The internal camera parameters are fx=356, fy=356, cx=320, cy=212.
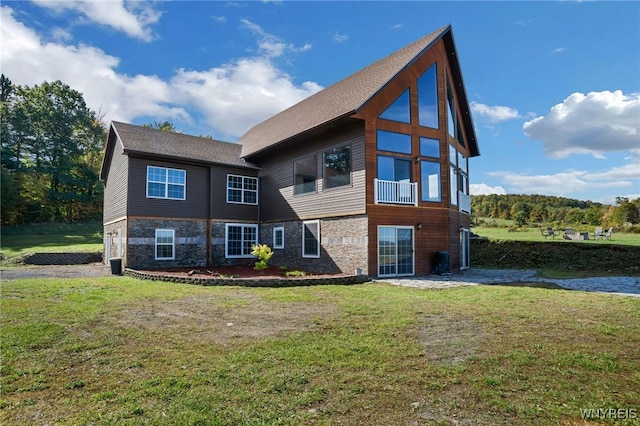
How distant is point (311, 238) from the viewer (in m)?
15.2

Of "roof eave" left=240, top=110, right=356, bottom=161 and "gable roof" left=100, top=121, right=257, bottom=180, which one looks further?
"gable roof" left=100, top=121, right=257, bottom=180

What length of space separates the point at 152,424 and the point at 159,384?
2.69 ft

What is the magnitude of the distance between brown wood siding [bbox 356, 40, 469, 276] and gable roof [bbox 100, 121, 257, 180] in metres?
7.94

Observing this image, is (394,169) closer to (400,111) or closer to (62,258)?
(400,111)

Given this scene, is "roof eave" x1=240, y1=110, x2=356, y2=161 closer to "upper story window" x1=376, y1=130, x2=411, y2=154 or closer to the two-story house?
the two-story house

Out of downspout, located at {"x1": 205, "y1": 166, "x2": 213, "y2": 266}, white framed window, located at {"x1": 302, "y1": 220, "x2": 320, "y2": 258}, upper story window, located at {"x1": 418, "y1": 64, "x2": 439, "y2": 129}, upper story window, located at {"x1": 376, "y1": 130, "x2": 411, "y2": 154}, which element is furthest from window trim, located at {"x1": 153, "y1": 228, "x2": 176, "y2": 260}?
upper story window, located at {"x1": 418, "y1": 64, "x2": 439, "y2": 129}

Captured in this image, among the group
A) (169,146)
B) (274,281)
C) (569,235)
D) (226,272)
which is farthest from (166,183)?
(569,235)

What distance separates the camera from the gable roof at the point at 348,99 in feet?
44.9

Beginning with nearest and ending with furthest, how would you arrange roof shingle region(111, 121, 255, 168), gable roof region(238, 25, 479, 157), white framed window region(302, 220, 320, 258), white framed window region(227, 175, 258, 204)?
gable roof region(238, 25, 479, 157), white framed window region(302, 220, 320, 258), roof shingle region(111, 121, 255, 168), white framed window region(227, 175, 258, 204)

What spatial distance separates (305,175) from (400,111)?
15.8 ft

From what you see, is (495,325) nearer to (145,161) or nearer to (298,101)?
(145,161)

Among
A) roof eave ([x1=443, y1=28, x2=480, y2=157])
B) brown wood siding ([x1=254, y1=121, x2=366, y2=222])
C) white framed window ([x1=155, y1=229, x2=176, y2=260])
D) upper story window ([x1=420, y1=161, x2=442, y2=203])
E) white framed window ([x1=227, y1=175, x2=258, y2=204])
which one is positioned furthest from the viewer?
white framed window ([x1=227, y1=175, x2=258, y2=204])

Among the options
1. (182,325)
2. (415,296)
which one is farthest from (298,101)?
(182,325)

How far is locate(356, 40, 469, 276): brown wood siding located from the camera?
13016mm
